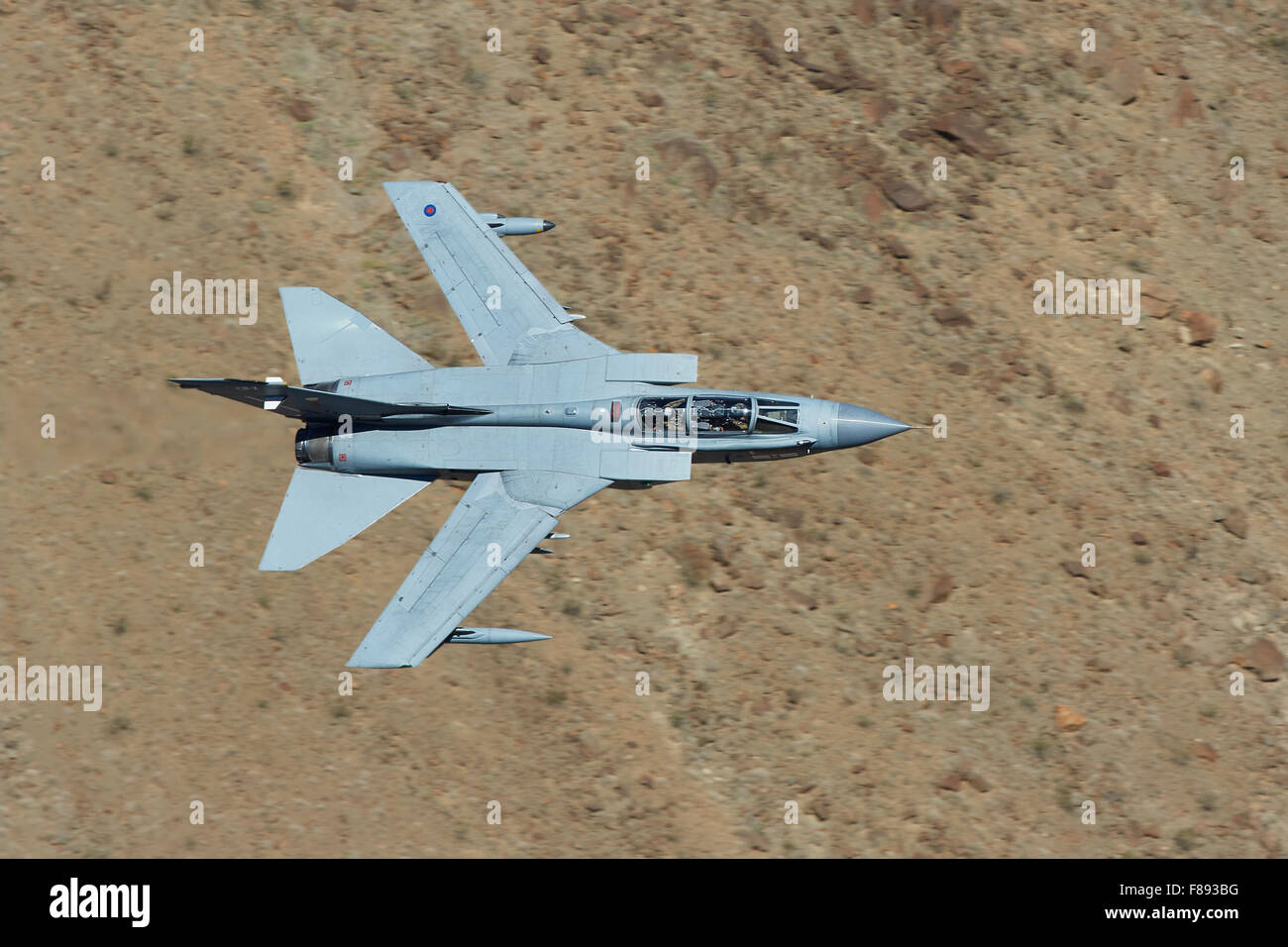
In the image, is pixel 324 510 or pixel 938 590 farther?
pixel 938 590

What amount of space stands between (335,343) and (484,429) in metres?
3.87

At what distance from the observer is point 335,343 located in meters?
28.8

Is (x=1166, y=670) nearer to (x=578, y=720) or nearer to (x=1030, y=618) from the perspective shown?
(x=1030, y=618)

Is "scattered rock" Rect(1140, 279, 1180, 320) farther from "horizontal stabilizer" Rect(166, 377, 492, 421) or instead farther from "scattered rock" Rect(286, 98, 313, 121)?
"scattered rock" Rect(286, 98, 313, 121)

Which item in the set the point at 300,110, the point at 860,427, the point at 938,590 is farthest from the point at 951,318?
the point at 300,110

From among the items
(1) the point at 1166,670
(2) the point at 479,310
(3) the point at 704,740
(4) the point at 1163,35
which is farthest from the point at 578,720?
(4) the point at 1163,35

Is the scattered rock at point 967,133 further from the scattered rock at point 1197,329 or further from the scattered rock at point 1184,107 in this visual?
the scattered rock at point 1197,329

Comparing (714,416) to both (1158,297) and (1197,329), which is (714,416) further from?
(1197,329)

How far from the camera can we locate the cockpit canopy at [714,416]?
2697 centimetres

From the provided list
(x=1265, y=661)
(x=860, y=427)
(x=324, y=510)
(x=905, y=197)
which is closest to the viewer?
(x=860, y=427)

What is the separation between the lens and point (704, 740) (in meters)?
30.4

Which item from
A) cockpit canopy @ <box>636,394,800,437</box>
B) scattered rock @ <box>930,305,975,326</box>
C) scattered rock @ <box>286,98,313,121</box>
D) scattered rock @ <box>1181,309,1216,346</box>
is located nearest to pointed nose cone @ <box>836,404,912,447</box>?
cockpit canopy @ <box>636,394,800,437</box>

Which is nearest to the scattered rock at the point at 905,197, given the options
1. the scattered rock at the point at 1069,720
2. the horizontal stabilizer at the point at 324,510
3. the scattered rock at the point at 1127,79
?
the scattered rock at the point at 1127,79

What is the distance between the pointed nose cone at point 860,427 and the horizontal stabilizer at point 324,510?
8521 mm
